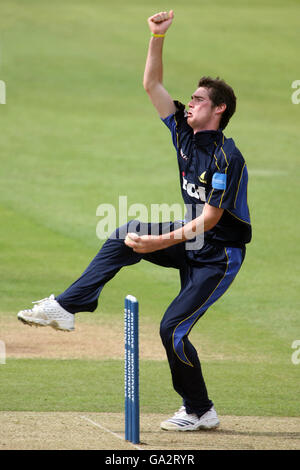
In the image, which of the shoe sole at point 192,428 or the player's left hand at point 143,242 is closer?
the player's left hand at point 143,242

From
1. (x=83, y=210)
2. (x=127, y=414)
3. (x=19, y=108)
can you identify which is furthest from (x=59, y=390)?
(x=19, y=108)

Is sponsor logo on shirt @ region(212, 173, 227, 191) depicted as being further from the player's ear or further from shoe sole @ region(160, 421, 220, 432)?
Result: shoe sole @ region(160, 421, 220, 432)

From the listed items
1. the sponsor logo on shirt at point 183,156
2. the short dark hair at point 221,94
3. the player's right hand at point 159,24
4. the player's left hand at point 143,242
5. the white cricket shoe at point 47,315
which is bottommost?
the white cricket shoe at point 47,315

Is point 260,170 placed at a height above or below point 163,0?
below

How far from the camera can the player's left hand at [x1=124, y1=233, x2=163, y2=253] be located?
6406 mm

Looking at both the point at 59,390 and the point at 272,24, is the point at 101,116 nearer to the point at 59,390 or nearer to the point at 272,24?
the point at 272,24

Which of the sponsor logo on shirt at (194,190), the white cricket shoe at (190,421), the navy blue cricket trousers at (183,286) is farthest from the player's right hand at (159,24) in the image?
Result: the white cricket shoe at (190,421)

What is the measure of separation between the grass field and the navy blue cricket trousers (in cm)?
117

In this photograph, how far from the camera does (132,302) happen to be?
20.5 feet

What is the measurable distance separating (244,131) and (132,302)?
1772cm

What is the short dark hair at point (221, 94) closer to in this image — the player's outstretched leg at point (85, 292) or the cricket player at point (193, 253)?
the cricket player at point (193, 253)

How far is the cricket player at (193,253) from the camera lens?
6805mm

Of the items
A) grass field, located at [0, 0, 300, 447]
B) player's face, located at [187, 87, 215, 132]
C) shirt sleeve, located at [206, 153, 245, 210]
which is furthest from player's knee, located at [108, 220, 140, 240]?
grass field, located at [0, 0, 300, 447]

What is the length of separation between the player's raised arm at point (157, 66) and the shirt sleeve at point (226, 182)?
32.6 inches
